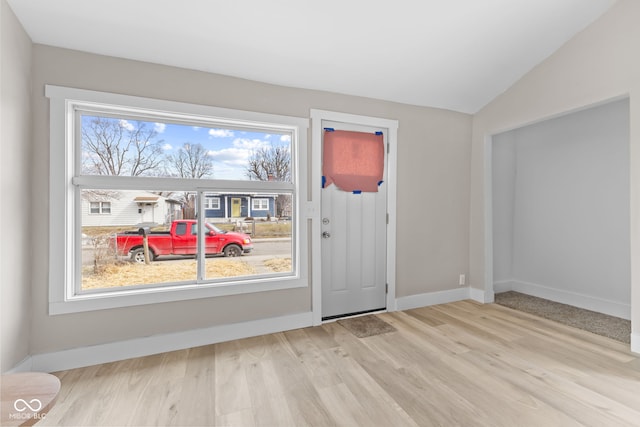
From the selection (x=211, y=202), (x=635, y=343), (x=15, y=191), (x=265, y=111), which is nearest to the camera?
(x=15, y=191)

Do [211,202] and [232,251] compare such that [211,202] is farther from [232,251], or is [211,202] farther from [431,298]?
[431,298]

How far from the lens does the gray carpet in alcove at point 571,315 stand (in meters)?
2.88

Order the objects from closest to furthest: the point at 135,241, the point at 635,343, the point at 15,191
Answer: the point at 15,191
the point at 635,343
the point at 135,241

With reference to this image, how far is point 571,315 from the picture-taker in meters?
3.33

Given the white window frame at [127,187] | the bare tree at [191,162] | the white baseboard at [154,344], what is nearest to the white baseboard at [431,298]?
the white baseboard at [154,344]

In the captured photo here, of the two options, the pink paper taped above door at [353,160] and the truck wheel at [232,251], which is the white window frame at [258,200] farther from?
the pink paper taped above door at [353,160]

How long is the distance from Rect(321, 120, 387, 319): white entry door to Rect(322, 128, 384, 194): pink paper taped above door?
7cm

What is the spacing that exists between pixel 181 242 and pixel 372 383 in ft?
6.49

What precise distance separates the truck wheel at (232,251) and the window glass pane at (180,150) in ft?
2.23

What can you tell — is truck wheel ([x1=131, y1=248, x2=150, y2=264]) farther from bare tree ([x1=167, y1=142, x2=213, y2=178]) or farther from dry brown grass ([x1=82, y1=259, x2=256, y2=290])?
bare tree ([x1=167, y1=142, x2=213, y2=178])

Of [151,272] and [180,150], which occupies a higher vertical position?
[180,150]

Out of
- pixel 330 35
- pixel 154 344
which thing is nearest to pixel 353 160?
pixel 330 35

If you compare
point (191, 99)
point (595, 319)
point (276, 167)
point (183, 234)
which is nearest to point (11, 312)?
point (183, 234)

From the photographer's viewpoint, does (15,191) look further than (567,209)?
No
